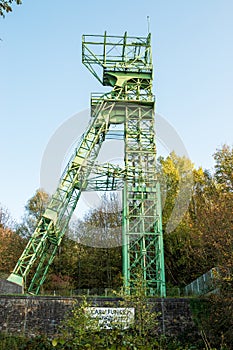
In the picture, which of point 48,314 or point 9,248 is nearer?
point 48,314

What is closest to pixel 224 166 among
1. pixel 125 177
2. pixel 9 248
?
pixel 125 177

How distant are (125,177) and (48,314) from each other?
9694 millimetres

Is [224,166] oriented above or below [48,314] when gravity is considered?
above

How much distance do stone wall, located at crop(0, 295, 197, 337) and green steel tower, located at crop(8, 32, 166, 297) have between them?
376cm

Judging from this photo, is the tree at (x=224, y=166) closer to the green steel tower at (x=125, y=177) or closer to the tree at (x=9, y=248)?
the green steel tower at (x=125, y=177)

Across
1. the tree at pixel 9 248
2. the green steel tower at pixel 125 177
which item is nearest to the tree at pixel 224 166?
the green steel tower at pixel 125 177

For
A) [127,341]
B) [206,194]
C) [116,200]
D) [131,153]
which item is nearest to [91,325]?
[127,341]

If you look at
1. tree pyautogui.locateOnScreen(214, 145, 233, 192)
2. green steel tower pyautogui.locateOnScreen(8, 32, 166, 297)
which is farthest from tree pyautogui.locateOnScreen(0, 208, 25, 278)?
tree pyautogui.locateOnScreen(214, 145, 233, 192)

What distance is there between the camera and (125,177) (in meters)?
25.0

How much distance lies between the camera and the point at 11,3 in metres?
7.55

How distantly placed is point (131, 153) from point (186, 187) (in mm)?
7311

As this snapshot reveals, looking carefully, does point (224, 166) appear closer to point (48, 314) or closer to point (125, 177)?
point (125, 177)

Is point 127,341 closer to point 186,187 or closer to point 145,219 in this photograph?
point 145,219

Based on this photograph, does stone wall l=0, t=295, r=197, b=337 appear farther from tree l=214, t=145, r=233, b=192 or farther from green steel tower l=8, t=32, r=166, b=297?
tree l=214, t=145, r=233, b=192
